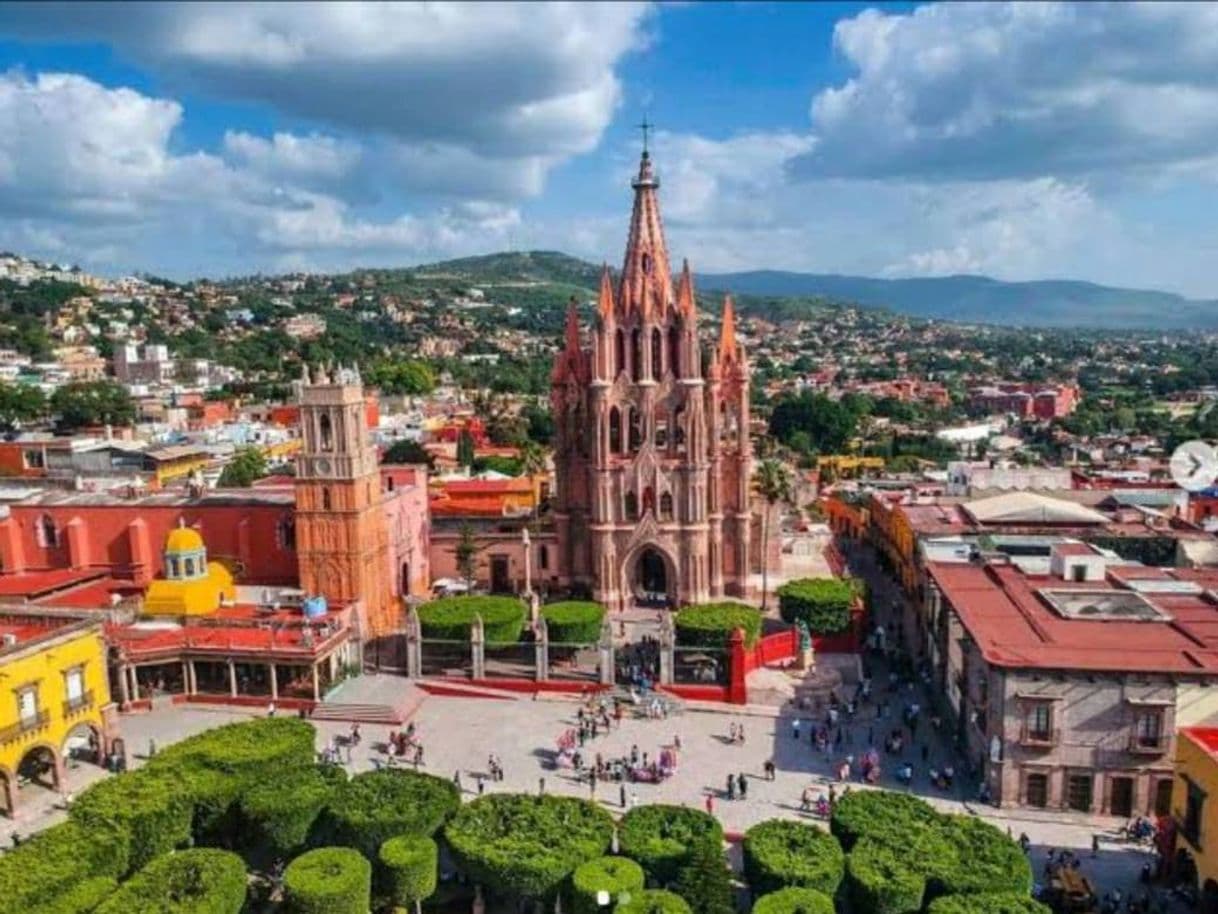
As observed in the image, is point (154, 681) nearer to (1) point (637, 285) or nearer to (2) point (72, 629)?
(2) point (72, 629)

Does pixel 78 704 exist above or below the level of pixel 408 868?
above

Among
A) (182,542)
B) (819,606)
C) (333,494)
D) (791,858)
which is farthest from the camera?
(333,494)

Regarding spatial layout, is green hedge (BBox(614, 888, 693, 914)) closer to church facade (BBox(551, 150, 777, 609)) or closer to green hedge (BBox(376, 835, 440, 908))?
green hedge (BBox(376, 835, 440, 908))

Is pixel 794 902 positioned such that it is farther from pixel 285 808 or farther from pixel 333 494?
pixel 333 494

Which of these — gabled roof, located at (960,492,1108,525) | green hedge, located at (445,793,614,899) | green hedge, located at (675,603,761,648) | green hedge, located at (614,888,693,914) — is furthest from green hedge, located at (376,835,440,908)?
gabled roof, located at (960,492,1108,525)

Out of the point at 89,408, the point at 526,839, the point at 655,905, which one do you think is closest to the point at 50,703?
the point at 526,839
